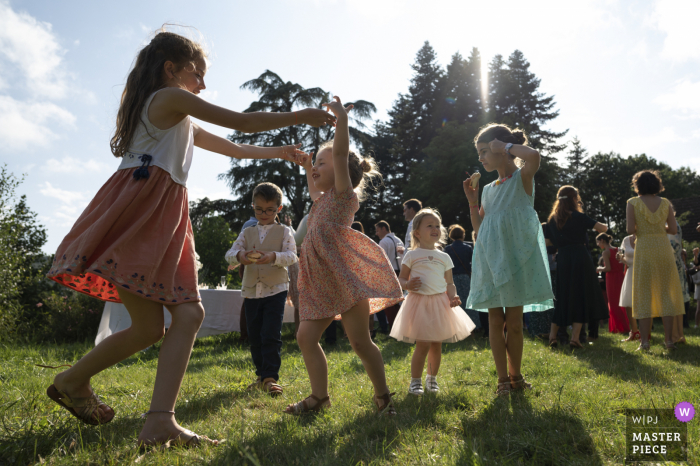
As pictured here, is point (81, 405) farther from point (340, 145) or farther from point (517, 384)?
point (517, 384)

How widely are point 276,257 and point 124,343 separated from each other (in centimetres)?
185

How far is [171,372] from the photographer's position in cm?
210

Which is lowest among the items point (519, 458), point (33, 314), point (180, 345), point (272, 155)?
point (33, 314)

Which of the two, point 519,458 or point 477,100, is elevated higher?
point 477,100

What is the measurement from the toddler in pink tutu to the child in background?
105cm

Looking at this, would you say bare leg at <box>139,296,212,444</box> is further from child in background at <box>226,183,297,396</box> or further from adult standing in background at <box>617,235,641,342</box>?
adult standing in background at <box>617,235,641,342</box>

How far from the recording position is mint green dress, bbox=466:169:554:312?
3.36 m

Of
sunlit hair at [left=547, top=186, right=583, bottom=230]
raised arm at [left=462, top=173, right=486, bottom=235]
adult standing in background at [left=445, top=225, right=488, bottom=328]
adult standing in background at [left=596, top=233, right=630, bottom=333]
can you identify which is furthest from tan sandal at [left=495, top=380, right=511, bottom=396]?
adult standing in background at [left=596, top=233, right=630, bottom=333]

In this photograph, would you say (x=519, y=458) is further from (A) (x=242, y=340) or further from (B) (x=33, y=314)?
(B) (x=33, y=314)

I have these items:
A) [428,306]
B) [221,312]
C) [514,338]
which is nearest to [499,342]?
[514,338]

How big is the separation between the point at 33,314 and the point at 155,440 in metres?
11.7

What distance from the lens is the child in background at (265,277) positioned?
3875 mm

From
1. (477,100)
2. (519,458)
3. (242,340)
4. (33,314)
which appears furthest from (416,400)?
(477,100)

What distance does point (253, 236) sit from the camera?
430cm
